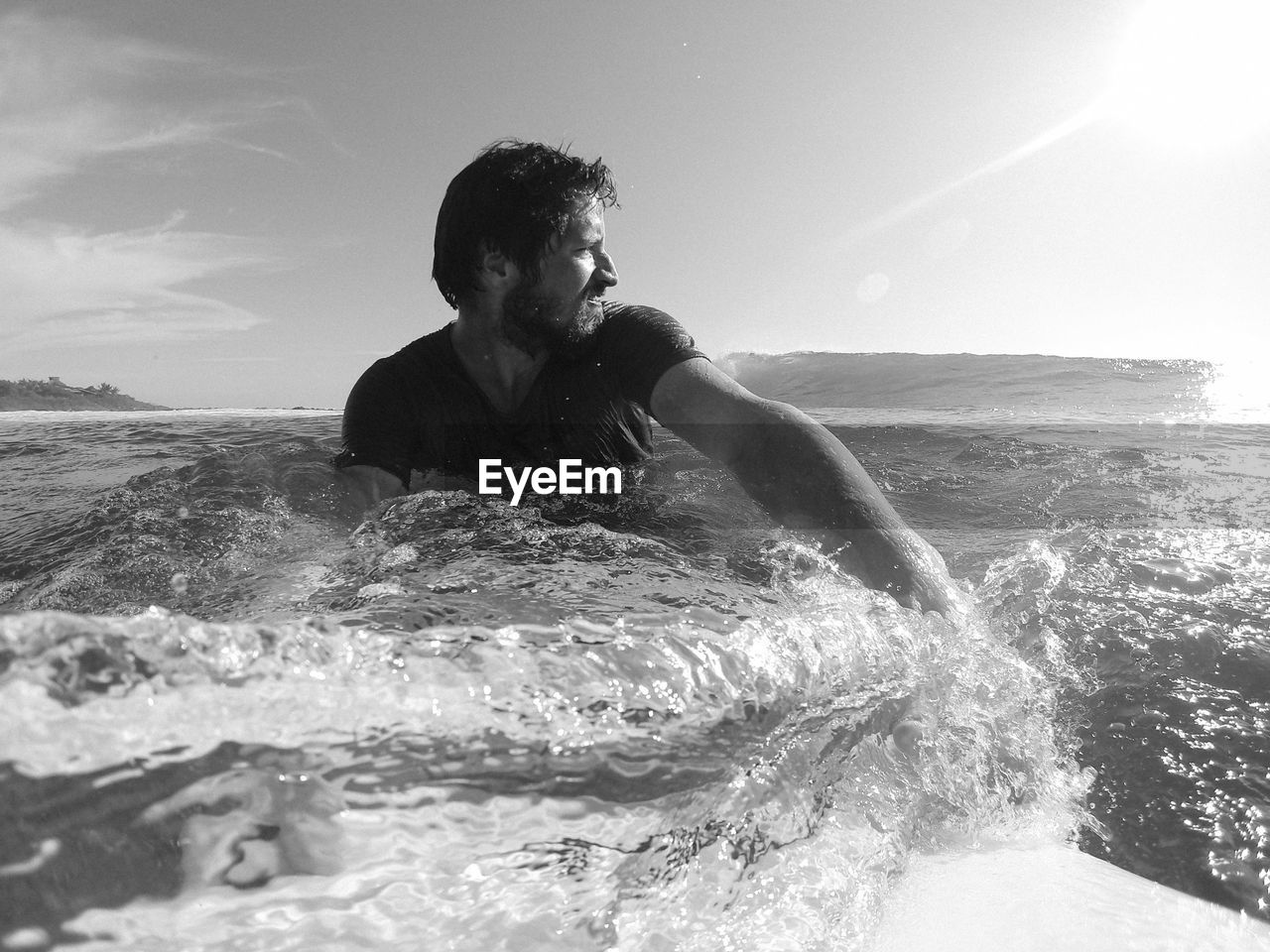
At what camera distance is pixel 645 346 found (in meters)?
1.96

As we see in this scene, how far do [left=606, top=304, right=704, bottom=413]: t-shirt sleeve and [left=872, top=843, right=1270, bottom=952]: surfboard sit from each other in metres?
1.34

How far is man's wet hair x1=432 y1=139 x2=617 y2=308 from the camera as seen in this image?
6.72ft

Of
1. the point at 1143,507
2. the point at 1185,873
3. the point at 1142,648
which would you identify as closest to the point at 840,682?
the point at 1185,873

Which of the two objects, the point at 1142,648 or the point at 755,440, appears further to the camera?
the point at 755,440

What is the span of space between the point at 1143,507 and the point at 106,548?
334 cm

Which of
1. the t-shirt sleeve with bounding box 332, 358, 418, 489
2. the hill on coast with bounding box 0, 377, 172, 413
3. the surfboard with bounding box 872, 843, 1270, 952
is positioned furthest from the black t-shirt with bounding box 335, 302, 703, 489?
the hill on coast with bounding box 0, 377, 172, 413

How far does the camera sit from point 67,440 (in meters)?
4.25

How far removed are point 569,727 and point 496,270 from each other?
5.68 ft

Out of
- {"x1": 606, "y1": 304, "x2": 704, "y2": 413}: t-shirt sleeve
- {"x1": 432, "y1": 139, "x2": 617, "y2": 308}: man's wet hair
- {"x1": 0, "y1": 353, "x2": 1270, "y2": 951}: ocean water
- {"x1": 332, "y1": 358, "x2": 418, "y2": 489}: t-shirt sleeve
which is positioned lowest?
{"x1": 0, "y1": 353, "x2": 1270, "y2": 951}: ocean water

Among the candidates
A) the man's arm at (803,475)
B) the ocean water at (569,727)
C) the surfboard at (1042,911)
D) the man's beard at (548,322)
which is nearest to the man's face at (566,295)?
the man's beard at (548,322)

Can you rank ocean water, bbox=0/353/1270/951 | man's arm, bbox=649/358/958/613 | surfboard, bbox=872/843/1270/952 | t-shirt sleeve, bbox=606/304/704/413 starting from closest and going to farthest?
1. ocean water, bbox=0/353/1270/951
2. surfboard, bbox=872/843/1270/952
3. man's arm, bbox=649/358/958/613
4. t-shirt sleeve, bbox=606/304/704/413

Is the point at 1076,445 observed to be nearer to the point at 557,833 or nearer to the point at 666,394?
the point at 666,394

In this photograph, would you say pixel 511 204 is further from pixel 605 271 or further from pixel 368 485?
pixel 368 485

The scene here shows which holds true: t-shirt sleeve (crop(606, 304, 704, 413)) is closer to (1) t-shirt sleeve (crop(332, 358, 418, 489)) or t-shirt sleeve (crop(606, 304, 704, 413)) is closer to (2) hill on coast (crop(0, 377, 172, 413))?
(1) t-shirt sleeve (crop(332, 358, 418, 489))
